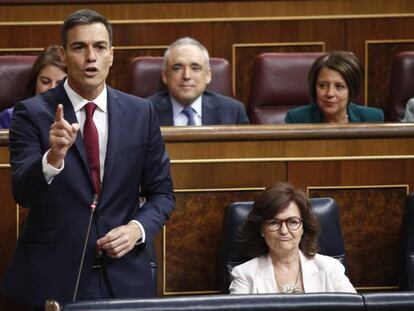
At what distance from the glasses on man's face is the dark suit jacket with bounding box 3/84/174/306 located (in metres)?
0.25

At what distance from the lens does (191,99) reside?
2.04 m

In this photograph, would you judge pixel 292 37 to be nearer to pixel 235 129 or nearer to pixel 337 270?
pixel 235 129

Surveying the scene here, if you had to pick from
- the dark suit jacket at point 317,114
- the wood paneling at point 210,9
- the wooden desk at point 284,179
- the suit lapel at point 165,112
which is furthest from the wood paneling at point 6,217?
the wood paneling at point 210,9

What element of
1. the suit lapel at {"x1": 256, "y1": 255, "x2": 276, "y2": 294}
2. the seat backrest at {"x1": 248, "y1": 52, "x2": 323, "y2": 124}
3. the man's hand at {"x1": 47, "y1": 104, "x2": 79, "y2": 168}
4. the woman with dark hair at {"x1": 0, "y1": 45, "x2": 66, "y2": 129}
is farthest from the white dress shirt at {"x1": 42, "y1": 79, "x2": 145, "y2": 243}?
the seat backrest at {"x1": 248, "y1": 52, "x2": 323, "y2": 124}

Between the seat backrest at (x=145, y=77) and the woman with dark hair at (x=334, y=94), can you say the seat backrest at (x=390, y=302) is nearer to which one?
the woman with dark hair at (x=334, y=94)

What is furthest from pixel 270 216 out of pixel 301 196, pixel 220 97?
pixel 220 97

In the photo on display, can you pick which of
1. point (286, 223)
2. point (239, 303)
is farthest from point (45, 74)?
point (239, 303)

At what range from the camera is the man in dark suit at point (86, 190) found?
4.01 feet

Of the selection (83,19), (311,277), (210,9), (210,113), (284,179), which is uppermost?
(210,9)

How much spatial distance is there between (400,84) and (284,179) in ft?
2.33

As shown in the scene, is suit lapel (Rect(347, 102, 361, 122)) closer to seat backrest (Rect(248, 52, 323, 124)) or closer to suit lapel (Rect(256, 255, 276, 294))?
seat backrest (Rect(248, 52, 323, 124))

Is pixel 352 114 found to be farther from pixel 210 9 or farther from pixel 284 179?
pixel 210 9

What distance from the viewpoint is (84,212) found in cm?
123

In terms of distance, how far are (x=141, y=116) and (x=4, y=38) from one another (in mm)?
1209
